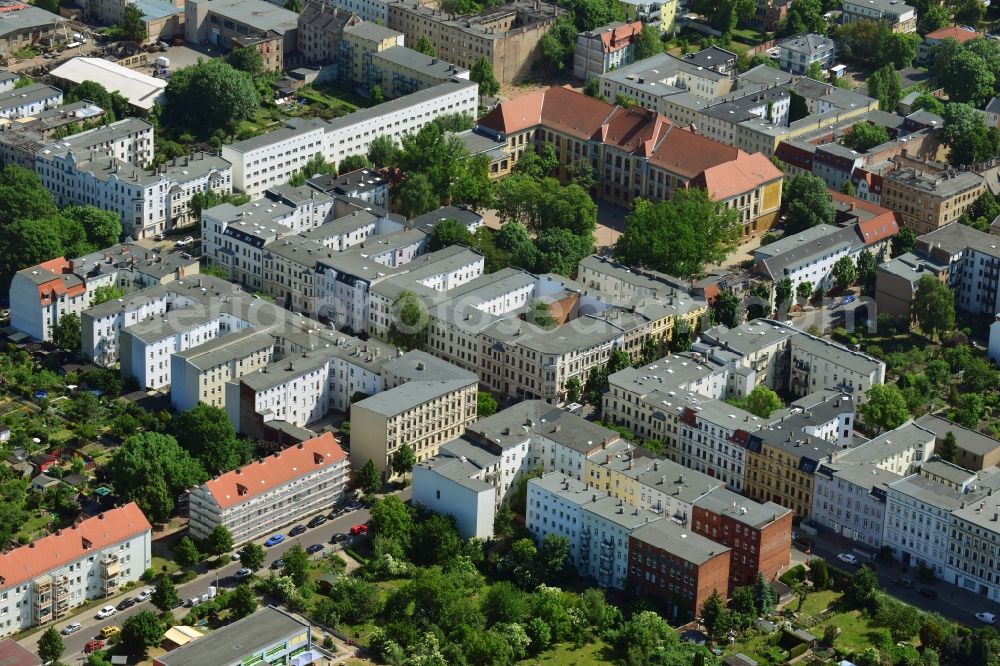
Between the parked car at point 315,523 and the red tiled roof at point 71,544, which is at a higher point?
the red tiled roof at point 71,544

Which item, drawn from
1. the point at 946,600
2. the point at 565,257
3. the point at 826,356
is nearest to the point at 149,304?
the point at 565,257

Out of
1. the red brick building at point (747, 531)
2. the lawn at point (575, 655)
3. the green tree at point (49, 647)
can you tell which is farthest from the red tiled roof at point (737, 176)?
the green tree at point (49, 647)

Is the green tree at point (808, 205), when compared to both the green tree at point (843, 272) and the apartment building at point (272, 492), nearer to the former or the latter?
the green tree at point (843, 272)

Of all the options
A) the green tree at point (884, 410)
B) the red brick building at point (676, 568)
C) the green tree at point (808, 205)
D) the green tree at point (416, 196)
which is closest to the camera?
the red brick building at point (676, 568)

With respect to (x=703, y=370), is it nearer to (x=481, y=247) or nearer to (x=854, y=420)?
(x=854, y=420)

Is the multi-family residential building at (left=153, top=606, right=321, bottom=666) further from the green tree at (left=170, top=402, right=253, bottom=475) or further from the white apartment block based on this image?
the white apartment block

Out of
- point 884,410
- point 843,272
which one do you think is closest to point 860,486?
point 884,410

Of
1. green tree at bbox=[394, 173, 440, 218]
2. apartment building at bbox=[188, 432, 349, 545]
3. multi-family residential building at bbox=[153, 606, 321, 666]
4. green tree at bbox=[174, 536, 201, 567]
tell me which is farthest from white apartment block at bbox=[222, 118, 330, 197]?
multi-family residential building at bbox=[153, 606, 321, 666]
